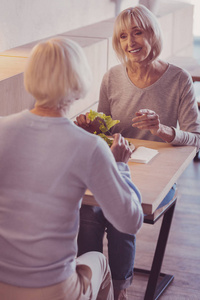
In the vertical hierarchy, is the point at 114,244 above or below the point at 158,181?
below

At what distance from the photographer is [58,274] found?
1.42m

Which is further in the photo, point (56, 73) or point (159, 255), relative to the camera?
point (159, 255)

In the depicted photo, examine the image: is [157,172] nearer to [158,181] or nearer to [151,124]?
[158,181]

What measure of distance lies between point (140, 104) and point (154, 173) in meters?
0.66

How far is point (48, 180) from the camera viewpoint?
1.36m

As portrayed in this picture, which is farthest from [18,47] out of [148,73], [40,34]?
[148,73]

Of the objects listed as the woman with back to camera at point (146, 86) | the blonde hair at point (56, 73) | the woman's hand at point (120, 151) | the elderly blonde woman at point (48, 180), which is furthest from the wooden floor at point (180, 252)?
the blonde hair at point (56, 73)

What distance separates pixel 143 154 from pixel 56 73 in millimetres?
934

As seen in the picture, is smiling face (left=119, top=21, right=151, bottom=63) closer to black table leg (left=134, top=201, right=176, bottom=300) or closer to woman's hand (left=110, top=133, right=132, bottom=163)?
black table leg (left=134, top=201, right=176, bottom=300)

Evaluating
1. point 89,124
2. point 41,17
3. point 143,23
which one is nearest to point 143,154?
point 89,124

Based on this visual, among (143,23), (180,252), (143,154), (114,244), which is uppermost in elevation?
(143,23)

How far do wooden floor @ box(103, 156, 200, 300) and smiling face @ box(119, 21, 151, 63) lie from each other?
1155 mm

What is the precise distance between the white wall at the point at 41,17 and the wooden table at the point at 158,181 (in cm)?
135

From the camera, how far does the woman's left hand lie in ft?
7.14
